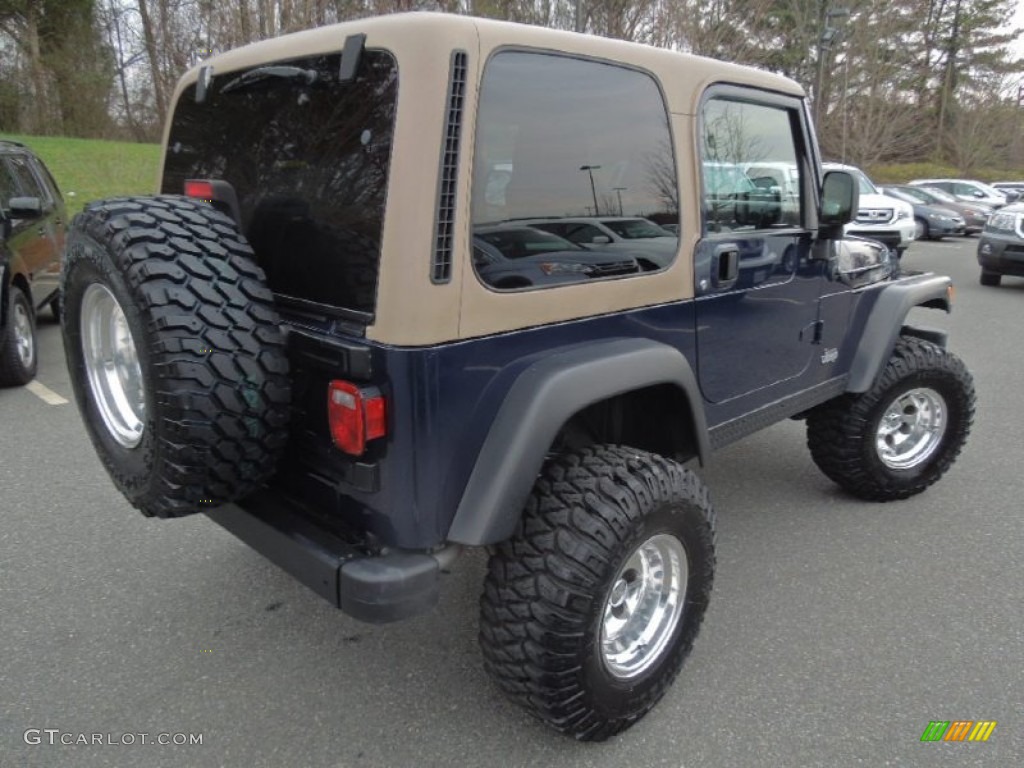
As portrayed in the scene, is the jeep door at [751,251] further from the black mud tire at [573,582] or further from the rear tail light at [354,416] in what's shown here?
the rear tail light at [354,416]

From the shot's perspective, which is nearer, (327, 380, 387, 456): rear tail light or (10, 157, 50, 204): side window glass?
(327, 380, 387, 456): rear tail light

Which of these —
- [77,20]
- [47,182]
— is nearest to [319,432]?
[47,182]

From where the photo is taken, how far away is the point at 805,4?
1212 inches

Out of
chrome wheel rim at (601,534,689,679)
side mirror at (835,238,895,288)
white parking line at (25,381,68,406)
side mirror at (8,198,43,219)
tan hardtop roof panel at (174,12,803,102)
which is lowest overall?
white parking line at (25,381,68,406)

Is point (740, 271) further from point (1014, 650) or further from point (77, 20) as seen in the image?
point (77, 20)

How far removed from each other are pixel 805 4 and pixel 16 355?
33552 mm

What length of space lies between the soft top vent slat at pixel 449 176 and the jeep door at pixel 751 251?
3.39 feet

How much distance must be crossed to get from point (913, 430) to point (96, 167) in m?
16.8

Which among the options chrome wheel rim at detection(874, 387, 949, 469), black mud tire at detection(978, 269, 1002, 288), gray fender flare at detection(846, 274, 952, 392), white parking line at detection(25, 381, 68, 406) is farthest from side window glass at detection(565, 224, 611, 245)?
black mud tire at detection(978, 269, 1002, 288)

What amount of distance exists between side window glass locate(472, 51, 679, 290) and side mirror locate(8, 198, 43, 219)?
18.3 feet

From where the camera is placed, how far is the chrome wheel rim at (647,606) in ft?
7.60

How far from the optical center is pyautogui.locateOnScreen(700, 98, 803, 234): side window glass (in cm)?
259

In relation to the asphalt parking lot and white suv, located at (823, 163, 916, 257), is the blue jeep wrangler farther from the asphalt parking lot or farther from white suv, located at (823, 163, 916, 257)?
white suv, located at (823, 163, 916, 257)

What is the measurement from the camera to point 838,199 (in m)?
3.03
